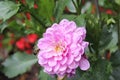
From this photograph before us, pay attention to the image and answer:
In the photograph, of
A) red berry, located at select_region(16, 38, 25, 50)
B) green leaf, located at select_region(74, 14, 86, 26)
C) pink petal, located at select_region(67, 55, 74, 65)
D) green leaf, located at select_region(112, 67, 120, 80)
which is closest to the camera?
pink petal, located at select_region(67, 55, 74, 65)

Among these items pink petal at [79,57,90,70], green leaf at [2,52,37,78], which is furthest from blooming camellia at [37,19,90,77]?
green leaf at [2,52,37,78]

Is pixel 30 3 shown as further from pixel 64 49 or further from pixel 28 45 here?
pixel 28 45

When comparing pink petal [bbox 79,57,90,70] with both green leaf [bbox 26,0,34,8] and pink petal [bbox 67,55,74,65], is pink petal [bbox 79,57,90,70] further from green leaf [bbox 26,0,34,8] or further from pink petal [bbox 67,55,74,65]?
green leaf [bbox 26,0,34,8]

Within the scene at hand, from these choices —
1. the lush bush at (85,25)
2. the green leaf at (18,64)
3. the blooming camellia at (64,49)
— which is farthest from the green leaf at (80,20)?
the green leaf at (18,64)

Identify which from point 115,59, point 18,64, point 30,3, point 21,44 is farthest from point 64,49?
point 21,44

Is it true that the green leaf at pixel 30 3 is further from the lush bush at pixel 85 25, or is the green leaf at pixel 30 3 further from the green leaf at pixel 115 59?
the green leaf at pixel 115 59

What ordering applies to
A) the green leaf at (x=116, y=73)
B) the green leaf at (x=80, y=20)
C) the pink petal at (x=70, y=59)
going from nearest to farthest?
the pink petal at (x=70, y=59)
the green leaf at (x=80, y=20)
the green leaf at (x=116, y=73)
